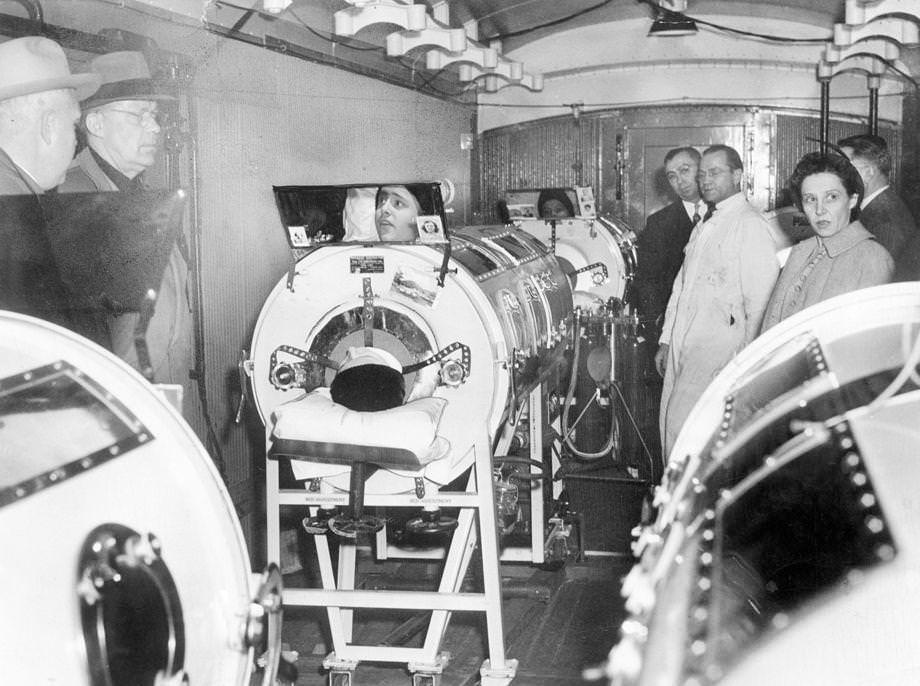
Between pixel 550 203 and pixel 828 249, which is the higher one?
pixel 550 203

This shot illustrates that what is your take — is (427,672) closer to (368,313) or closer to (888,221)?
(368,313)

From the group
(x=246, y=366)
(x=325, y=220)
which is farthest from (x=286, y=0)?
(x=246, y=366)

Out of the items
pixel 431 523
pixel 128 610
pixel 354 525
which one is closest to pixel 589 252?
pixel 431 523

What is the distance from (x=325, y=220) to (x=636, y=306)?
402cm

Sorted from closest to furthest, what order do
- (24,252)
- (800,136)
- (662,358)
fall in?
(24,252) → (662,358) → (800,136)

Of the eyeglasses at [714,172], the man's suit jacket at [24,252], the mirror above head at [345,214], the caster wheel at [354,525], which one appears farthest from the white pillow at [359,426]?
the eyeglasses at [714,172]

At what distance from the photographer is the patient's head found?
3.35m

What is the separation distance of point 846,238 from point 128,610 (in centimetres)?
262

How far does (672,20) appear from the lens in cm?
834

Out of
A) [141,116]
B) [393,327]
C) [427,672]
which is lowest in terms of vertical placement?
[427,672]

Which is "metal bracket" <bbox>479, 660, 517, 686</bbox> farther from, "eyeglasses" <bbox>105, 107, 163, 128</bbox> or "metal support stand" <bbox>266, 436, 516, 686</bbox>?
"eyeglasses" <bbox>105, 107, 163, 128</bbox>

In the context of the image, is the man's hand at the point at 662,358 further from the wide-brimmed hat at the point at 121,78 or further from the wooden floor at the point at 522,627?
the wide-brimmed hat at the point at 121,78

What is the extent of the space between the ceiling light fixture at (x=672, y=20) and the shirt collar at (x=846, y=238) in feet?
16.9

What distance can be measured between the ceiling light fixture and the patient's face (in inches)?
208
